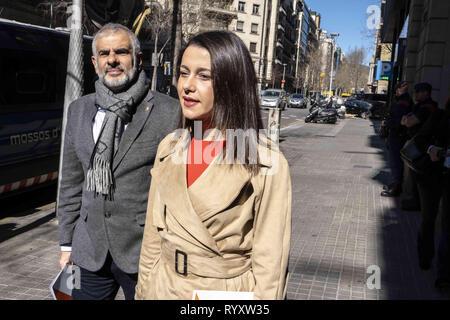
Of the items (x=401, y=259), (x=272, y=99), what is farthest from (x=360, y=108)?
(x=401, y=259)

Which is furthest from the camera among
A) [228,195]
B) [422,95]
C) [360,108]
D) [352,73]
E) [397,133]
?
[352,73]

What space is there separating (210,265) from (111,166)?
0.88 m

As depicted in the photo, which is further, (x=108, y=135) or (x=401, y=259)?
(x=401, y=259)

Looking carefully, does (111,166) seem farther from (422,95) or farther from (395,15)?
(395,15)

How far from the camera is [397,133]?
7.83 meters

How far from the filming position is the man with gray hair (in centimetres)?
224

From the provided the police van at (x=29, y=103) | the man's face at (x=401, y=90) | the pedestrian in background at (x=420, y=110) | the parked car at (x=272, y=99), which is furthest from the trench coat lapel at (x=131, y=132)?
the parked car at (x=272, y=99)

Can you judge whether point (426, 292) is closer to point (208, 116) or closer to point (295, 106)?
point (208, 116)

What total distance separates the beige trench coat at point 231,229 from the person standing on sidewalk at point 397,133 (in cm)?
672

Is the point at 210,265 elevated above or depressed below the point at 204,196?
below

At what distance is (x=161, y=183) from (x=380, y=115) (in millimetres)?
36749

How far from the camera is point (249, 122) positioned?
5.40 ft

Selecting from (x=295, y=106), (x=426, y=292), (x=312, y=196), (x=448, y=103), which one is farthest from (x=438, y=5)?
(x=295, y=106)
